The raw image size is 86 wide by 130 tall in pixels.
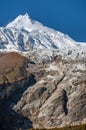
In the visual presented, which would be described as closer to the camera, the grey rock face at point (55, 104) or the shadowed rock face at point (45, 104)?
the shadowed rock face at point (45, 104)

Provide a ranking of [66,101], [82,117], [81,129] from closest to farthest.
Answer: [81,129] → [82,117] → [66,101]

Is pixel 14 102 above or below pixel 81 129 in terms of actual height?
above

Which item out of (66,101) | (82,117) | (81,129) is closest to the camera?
(81,129)

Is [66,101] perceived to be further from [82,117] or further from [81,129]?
[81,129]

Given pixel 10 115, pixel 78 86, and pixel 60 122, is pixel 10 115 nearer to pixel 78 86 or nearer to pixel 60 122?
pixel 60 122

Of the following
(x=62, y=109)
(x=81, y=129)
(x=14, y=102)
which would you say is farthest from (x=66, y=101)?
(x=81, y=129)

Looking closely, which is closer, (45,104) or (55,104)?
(55,104)

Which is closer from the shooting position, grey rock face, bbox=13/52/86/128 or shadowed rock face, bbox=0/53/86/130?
shadowed rock face, bbox=0/53/86/130

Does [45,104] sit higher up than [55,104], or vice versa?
[45,104]

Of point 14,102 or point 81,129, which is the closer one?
point 81,129

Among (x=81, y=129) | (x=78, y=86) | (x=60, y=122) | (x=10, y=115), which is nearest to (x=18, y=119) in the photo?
(x=10, y=115)
